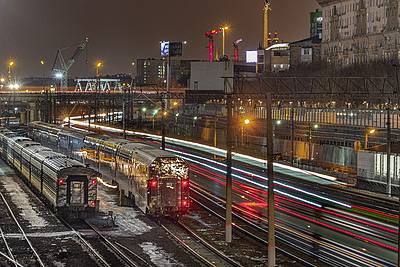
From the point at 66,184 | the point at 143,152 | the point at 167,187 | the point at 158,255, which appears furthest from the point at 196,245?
the point at 66,184

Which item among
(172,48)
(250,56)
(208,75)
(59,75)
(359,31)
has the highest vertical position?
(359,31)

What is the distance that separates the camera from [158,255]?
25.4 meters

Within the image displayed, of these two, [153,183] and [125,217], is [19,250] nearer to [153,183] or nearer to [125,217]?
[153,183]

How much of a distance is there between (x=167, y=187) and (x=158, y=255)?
6.04m

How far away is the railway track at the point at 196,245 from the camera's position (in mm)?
24328

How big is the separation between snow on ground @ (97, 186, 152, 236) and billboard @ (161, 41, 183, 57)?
2945 inches

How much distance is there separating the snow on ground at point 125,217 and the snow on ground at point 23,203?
3.54m

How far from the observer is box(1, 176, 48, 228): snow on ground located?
105 feet

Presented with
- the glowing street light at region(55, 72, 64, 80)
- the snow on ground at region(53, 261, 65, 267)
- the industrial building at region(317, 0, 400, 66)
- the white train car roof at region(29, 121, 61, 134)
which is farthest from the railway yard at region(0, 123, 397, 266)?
the glowing street light at region(55, 72, 64, 80)

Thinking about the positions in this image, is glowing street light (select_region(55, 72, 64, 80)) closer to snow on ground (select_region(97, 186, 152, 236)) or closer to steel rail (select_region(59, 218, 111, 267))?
snow on ground (select_region(97, 186, 152, 236))

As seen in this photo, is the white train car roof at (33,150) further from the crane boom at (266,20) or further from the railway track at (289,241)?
the crane boom at (266,20)

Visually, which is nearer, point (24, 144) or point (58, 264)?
point (58, 264)

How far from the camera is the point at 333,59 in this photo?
115312 mm

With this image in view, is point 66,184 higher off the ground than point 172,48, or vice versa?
point 172,48
